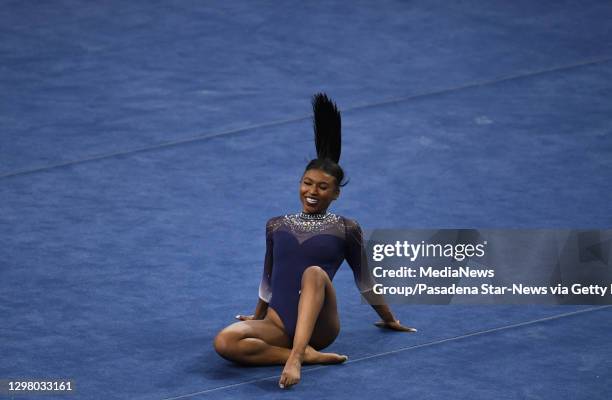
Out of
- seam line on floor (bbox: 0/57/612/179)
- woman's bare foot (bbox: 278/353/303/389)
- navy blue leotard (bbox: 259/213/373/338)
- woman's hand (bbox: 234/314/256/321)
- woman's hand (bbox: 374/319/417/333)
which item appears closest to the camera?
woman's bare foot (bbox: 278/353/303/389)

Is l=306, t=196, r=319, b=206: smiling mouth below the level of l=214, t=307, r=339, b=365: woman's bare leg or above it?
above

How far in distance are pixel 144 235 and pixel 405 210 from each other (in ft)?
4.44

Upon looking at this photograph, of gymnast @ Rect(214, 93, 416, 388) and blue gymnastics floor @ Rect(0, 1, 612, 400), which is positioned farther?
blue gymnastics floor @ Rect(0, 1, 612, 400)

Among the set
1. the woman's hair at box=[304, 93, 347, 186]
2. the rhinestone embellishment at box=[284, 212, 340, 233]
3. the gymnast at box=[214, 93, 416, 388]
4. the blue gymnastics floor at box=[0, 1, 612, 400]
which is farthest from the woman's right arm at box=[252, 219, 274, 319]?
the woman's hair at box=[304, 93, 347, 186]

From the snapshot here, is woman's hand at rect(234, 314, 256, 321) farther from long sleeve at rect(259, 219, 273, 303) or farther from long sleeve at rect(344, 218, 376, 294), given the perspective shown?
long sleeve at rect(344, 218, 376, 294)

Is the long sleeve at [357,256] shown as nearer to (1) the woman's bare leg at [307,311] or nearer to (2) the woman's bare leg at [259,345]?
(1) the woman's bare leg at [307,311]

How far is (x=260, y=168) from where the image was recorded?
7.44 meters

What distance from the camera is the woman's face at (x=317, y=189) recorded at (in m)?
5.36

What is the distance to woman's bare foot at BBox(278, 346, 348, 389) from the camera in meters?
5.04

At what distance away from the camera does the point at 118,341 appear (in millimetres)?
5488

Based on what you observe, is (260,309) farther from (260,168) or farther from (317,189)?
(260,168)

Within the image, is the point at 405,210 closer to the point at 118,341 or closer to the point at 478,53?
the point at 118,341

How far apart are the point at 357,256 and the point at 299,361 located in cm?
56

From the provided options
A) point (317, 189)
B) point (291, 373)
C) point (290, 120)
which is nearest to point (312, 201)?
point (317, 189)
